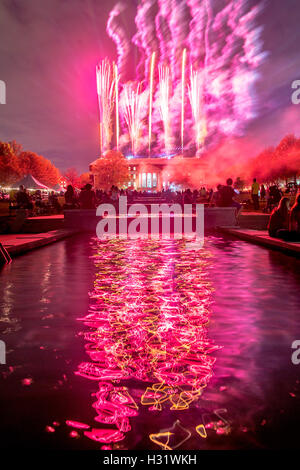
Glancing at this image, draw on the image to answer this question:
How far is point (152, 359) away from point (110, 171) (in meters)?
92.7

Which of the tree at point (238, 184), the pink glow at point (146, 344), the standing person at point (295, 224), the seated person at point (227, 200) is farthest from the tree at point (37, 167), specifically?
the pink glow at point (146, 344)

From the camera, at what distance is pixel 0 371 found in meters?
4.20

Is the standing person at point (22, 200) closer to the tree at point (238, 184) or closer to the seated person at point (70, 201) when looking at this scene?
the seated person at point (70, 201)

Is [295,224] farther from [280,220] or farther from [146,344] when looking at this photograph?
[146,344]

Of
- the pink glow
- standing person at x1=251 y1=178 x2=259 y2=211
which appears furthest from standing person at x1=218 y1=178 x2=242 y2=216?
the pink glow

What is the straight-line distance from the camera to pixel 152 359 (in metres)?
4.48

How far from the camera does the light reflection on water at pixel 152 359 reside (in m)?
3.07

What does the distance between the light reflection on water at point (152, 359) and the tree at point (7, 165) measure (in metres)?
78.8

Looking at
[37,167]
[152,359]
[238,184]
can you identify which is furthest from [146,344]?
[37,167]

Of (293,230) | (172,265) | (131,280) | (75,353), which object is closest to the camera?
(75,353)

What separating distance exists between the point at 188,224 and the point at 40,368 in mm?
22118

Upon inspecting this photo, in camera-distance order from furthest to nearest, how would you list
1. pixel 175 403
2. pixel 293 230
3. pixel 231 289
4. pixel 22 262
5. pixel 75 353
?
pixel 293 230, pixel 22 262, pixel 231 289, pixel 75 353, pixel 175 403
